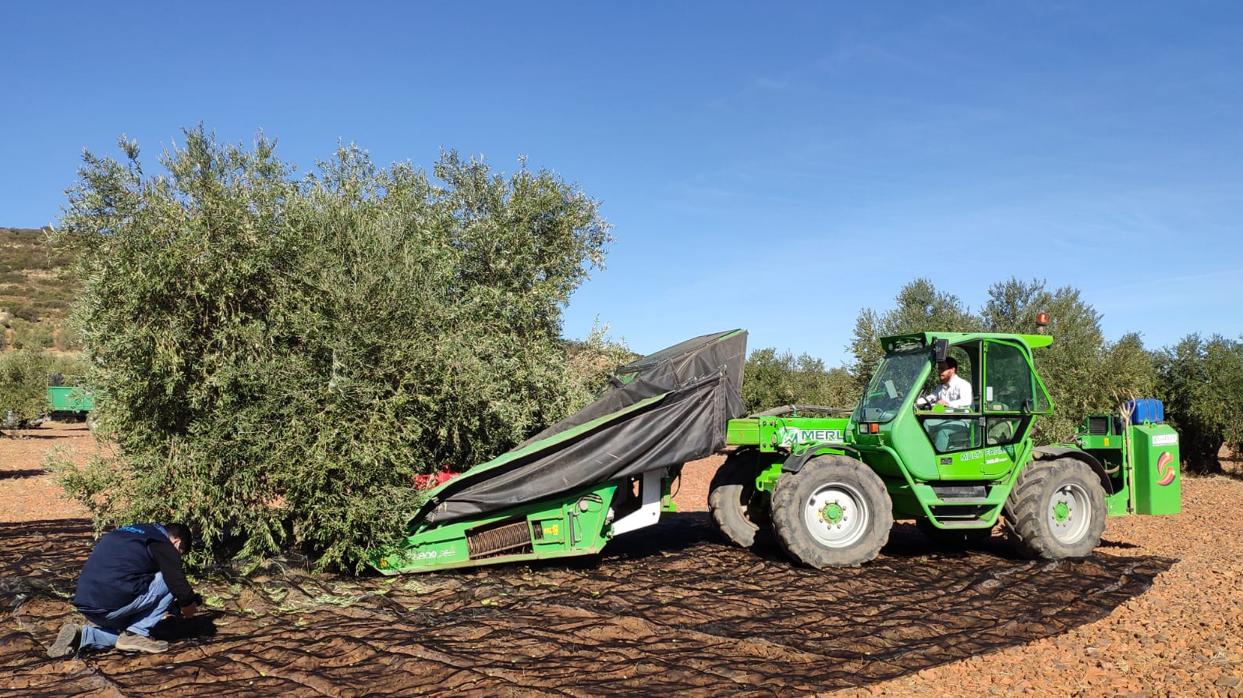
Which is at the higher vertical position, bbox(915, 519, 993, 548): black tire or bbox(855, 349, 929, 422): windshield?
bbox(855, 349, 929, 422): windshield

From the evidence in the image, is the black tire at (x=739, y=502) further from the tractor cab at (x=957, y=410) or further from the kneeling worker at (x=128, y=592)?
the kneeling worker at (x=128, y=592)

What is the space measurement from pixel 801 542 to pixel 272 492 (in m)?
4.92

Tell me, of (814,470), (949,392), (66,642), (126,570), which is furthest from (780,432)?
(66,642)

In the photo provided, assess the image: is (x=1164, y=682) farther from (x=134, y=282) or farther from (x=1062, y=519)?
(x=134, y=282)

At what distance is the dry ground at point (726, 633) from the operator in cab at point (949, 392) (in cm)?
164

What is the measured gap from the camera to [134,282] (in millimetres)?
6906

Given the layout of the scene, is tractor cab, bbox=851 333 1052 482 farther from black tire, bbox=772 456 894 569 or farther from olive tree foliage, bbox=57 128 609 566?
olive tree foliage, bbox=57 128 609 566

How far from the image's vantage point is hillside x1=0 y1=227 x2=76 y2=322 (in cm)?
5691

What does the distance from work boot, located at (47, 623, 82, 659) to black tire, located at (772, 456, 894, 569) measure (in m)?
5.73

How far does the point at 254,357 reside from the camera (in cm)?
736

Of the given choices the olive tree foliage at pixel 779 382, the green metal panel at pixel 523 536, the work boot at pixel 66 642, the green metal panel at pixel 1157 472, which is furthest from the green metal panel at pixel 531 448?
the olive tree foliage at pixel 779 382

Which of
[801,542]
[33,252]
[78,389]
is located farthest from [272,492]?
[33,252]

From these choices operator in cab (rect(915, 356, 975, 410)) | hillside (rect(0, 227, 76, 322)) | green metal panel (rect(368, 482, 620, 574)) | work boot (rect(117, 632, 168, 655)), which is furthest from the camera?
hillside (rect(0, 227, 76, 322))

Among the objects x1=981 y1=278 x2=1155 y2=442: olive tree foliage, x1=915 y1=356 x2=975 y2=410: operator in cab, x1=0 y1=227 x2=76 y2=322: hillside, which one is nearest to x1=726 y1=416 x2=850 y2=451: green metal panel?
x1=915 y1=356 x2=975 y2=410: operator in cab
